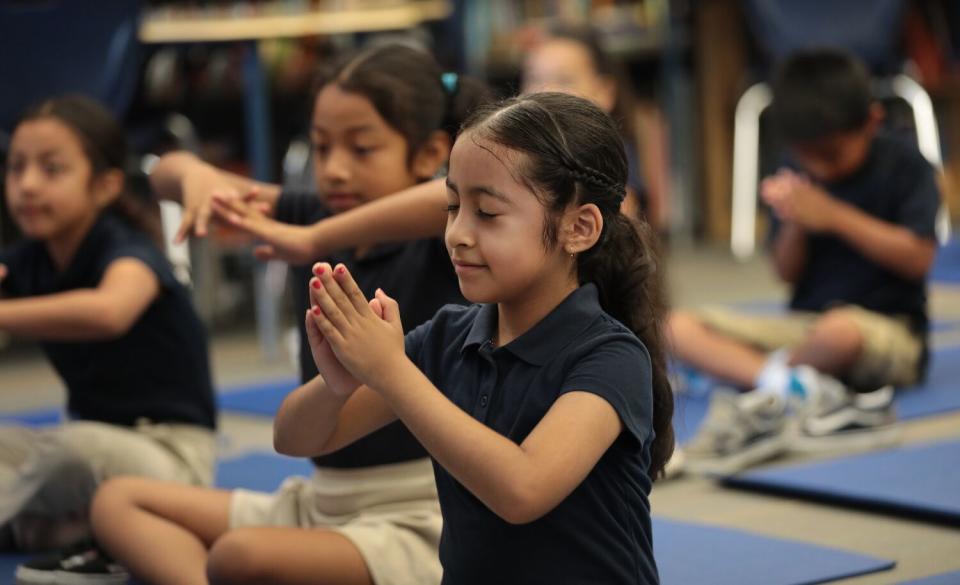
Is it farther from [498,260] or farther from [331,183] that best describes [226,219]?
[498,260]

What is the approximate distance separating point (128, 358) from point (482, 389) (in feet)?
3.18

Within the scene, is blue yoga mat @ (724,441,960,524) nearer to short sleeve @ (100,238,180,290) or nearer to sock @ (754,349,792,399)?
sock @ (754,349,792,399)

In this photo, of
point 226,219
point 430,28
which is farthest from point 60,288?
point 430,28

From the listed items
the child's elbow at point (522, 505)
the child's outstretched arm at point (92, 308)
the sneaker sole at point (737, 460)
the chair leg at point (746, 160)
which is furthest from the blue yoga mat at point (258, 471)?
the chair leg at point (746, 160)

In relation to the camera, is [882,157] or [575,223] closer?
[575,223]

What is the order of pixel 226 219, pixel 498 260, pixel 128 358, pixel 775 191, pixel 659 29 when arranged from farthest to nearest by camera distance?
pixel 659 29, pixel 775 191, pixel 128 358, pixel 226 219, pixel 498 260

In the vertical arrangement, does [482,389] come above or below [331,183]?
below

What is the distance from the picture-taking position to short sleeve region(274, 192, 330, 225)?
203cm

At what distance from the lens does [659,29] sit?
5.98 m

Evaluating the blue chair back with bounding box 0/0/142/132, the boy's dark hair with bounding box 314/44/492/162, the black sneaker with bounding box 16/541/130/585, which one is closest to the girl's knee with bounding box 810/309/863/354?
the boy's dark hair with bounding box 314/44/492/162

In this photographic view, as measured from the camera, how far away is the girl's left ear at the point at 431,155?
1.94m

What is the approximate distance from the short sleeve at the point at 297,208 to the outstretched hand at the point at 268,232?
181 millimetres

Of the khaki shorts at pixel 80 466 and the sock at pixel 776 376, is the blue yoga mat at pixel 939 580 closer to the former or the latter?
the sock at pixel 776 376

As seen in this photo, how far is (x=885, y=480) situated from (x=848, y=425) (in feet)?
1.20
